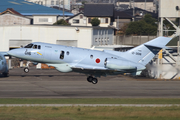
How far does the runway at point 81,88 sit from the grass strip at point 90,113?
7767 mm

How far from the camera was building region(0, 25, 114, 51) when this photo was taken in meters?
69.4

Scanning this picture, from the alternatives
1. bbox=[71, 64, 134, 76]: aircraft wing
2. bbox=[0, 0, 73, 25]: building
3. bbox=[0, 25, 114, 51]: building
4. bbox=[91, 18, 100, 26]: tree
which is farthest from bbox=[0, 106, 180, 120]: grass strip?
bbox=[0, 0, 73, 25]: building

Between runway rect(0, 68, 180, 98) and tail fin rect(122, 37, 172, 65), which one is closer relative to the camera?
runway rect(0, 68, 180, 98)

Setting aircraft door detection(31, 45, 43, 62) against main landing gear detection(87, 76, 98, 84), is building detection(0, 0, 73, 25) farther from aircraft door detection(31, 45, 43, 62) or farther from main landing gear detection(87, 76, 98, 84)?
aircraft door detection(31, 45, 43, 62)

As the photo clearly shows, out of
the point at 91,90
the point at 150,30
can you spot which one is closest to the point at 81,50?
the point at 91,90

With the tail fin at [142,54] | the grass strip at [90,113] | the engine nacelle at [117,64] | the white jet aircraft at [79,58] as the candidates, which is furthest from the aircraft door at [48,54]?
the grass strip at [90,113]

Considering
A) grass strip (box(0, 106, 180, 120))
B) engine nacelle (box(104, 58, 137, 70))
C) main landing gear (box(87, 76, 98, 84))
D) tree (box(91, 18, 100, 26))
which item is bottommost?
grass strip (box(0, 106, 180, 120))

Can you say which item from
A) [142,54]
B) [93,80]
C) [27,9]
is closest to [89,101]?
[93,80]

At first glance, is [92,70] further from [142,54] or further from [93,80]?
[142,54]

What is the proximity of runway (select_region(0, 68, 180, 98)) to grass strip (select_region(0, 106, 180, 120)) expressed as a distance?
306 inches

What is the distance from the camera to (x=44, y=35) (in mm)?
70250

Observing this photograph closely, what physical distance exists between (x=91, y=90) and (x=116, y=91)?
323 centimetres

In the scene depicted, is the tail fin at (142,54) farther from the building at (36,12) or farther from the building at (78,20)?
the building at (78,20)

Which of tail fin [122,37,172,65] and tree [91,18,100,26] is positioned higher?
tree [91,18,100,26]
